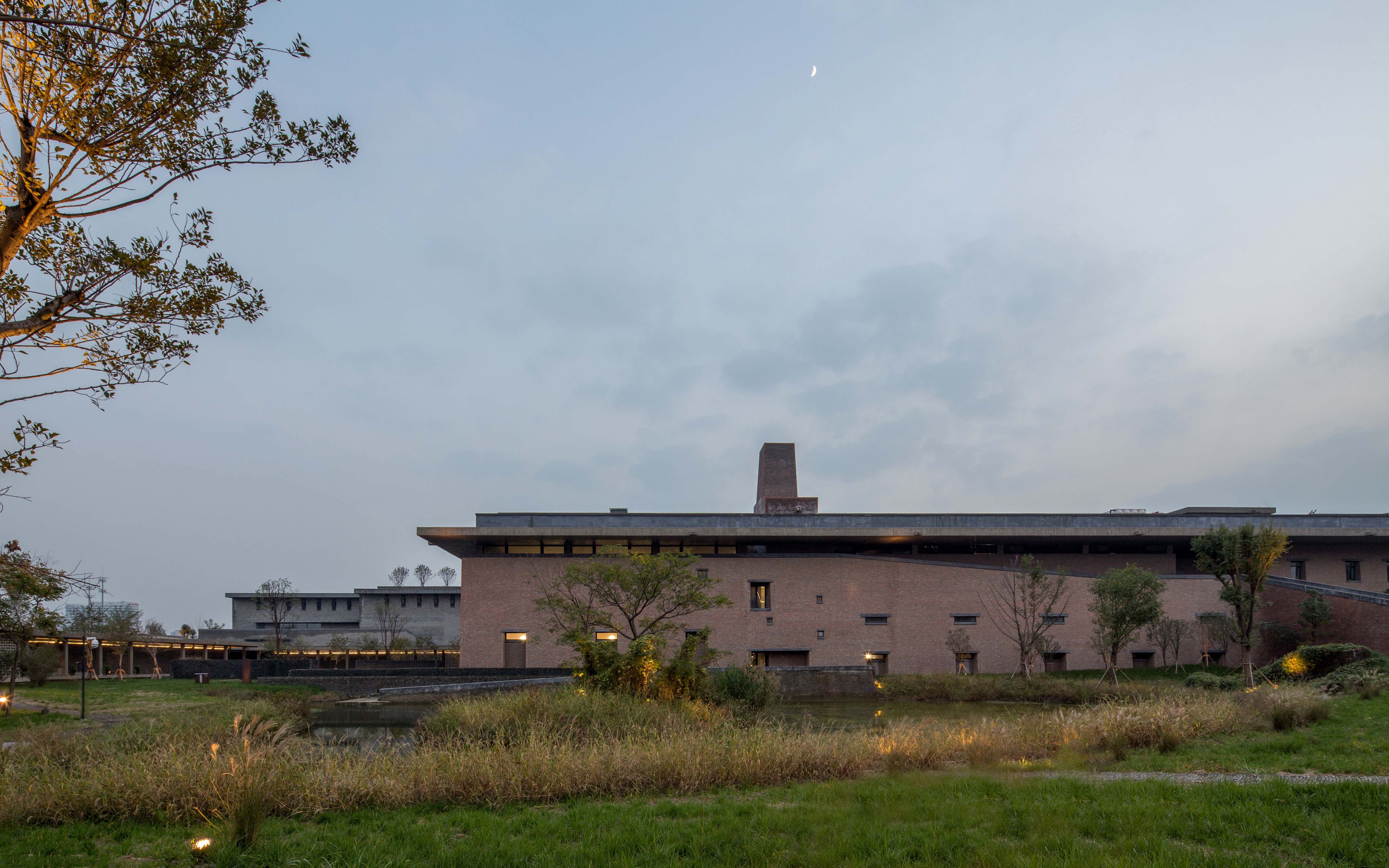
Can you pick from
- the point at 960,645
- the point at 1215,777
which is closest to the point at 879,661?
the point at 960,645

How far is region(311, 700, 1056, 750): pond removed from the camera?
17.5 meters

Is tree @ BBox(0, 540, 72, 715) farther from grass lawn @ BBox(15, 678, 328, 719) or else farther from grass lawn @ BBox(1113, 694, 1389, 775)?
grass lawn @ BBox(15, 678, 328, 719)

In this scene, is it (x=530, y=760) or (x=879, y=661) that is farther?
(x=879, y=661)

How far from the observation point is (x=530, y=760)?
907 centimetres

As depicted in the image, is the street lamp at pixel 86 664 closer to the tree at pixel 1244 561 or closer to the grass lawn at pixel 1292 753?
the grass lawn at pixel 1292 753

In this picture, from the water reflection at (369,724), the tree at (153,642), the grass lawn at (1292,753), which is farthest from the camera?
the tree at (153,642)

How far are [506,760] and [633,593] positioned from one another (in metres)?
19.4

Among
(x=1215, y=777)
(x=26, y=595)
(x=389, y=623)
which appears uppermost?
(x=26, y=595)

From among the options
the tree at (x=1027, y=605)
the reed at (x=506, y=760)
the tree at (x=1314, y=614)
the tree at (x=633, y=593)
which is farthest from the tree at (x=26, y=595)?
the tree at (x=1314, y=614)

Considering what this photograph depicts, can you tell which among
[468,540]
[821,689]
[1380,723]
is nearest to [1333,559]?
[821,689]

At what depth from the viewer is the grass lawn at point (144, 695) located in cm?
2361

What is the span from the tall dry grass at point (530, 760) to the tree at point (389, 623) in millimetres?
44927

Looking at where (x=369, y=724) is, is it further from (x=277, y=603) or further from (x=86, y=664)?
(x=277, y=603)

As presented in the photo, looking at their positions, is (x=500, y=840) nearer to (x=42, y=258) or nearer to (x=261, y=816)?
(x=261, y=816)
